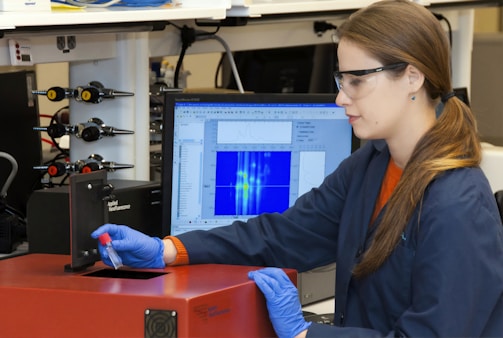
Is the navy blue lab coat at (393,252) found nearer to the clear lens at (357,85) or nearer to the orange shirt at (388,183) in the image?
the orange shirt at (388,183)

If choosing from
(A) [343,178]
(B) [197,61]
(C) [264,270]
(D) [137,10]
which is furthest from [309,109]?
(B) [197,61]

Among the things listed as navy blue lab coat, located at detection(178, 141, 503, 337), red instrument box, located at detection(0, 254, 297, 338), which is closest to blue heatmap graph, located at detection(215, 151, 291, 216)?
navy blue lab coat, located at detection(178, 141, 503, 337)

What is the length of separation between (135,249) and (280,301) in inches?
10.9

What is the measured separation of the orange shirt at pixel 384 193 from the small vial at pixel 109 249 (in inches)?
5.3

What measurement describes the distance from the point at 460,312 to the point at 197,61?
323 centimetres

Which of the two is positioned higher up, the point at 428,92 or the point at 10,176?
the point at 428,92

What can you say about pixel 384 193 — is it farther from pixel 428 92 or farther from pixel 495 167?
pixel 495 167

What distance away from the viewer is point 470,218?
4.65ft

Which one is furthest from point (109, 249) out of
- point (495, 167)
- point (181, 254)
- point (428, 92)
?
point (495, 167)

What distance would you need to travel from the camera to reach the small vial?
153 cm

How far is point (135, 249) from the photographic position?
1.59 meters

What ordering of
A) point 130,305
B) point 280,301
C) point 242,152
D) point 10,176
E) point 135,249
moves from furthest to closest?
1. point 10,176
2. point 242,152
3. point 135,249
4. point 280,301
5. point 130,305

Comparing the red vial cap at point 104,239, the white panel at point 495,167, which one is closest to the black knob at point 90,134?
the red vial cap at point 104,239

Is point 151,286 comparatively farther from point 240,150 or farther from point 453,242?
→ point 240,150
